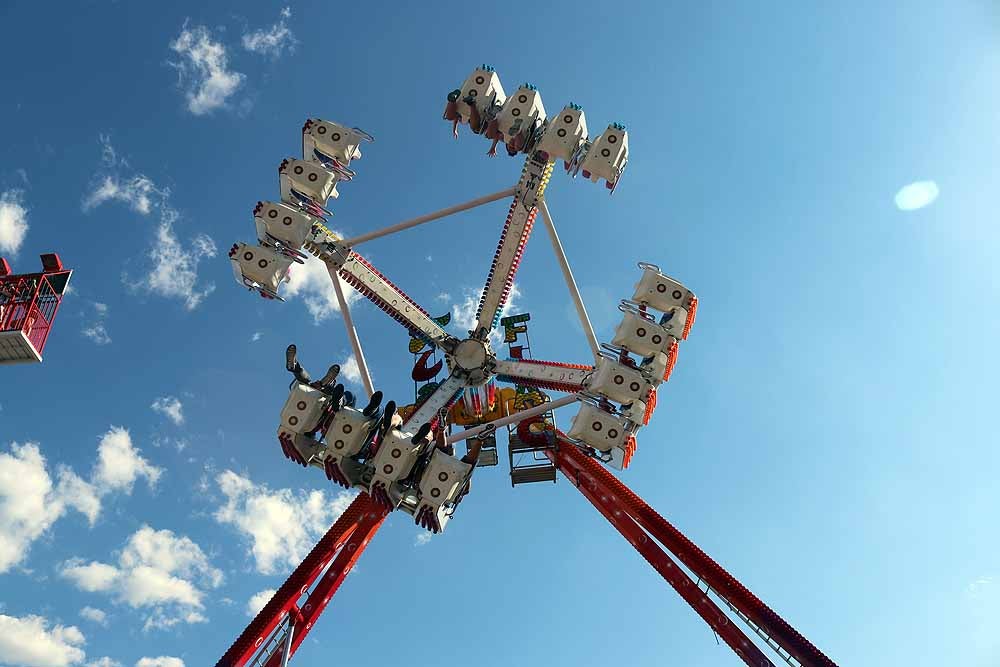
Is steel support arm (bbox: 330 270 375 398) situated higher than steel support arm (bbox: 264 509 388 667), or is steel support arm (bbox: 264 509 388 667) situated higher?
steel support arm (bbox: 330 270 375 398)

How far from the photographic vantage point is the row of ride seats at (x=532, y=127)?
20953 millimetres

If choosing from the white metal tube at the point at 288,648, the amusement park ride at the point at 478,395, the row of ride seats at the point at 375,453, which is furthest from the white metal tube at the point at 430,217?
the white metal tube at the point at 288,648

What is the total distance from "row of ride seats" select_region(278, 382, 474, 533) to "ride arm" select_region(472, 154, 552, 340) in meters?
6.12

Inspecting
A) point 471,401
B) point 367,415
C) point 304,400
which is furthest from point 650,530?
point 304,400

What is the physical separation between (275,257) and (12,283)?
8209mm

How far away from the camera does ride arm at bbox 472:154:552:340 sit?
21.9 m

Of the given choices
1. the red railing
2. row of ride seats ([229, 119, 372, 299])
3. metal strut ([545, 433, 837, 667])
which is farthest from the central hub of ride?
the red railing

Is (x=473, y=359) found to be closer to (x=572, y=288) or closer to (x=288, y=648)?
(x=572, y=288)

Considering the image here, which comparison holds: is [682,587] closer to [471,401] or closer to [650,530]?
[650,530]

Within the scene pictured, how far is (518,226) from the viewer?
2198cm

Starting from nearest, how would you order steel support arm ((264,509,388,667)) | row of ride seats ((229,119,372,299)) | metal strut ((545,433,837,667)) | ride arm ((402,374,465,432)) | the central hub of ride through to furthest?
1. metal strut ((545,433,837,667))
2. steel support arm ((264,509,388,667))
3. row of ride seats ((229,119,372,299))
4. ride arm ((402,374,465,432))
5. the central hub of ride

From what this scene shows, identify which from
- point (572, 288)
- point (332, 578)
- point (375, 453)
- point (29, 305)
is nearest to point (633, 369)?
point (572, 288)

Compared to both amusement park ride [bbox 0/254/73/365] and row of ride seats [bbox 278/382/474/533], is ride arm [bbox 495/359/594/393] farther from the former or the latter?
amusement park ride [bbox 0/254/73/365]

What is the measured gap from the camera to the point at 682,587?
19.3 m
